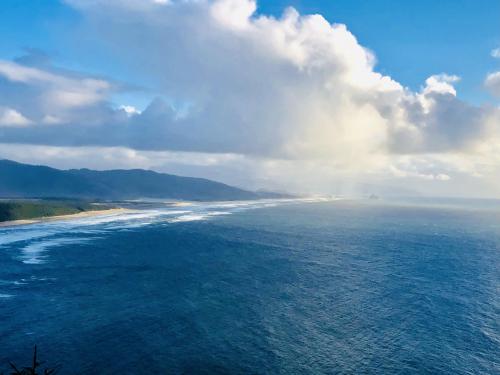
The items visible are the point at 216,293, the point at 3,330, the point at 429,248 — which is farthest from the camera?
the point at 429,248

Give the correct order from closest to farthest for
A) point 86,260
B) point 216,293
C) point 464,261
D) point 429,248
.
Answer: point 216,293 → point 86,260 → point 464,261 → point 429,248

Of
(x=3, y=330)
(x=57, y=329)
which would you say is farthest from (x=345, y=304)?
(x=3, y=330)

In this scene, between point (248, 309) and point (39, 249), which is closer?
point (248, 309)

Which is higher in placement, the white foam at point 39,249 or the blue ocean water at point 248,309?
the white foam at point 39,249

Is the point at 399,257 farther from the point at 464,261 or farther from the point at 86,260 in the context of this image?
the point at 86,260

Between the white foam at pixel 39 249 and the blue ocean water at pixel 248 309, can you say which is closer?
the blue ocean water at pixel 248 309

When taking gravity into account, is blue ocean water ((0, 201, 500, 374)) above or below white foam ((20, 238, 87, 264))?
below

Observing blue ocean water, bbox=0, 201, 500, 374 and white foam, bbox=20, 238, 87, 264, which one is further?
white foam, bbox=20, 238, 87, 264

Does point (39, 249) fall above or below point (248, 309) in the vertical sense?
above
